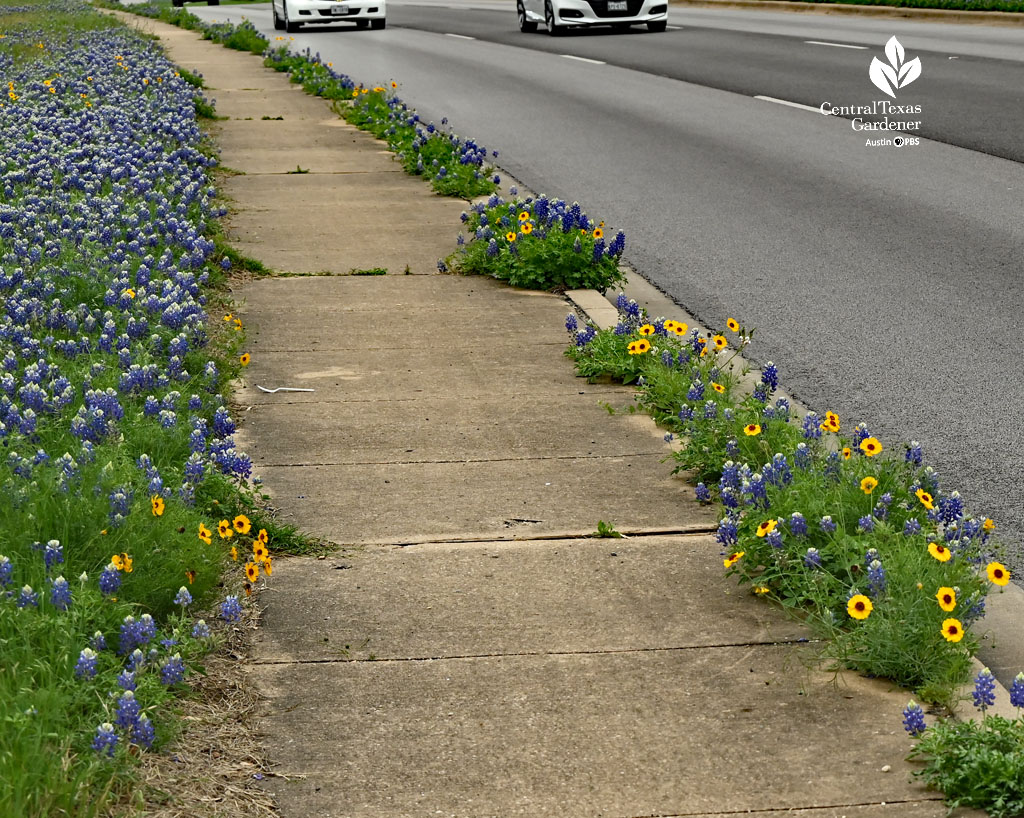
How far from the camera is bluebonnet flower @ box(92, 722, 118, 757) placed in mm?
3008

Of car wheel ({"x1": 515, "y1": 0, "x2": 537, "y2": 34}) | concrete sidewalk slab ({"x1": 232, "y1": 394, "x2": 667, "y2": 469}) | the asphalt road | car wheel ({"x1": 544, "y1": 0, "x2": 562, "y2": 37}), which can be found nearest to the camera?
concrete sidewalk slab ({"x1": 232, "y1": 394, "x2": 667, "y2": 469})

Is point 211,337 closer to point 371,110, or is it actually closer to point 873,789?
point 873,789

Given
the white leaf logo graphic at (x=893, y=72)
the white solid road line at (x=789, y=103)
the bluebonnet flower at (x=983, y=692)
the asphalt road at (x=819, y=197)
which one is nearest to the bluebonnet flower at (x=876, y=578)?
the bluebonnet flower at (x=983, y=692)

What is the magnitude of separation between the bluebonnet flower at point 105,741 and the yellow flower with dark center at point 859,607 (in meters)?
1.83

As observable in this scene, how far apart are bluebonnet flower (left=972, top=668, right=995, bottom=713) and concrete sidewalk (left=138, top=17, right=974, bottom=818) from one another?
8.5 inches

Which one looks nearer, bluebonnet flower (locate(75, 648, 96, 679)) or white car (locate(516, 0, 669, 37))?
bluebonnet flower (locate(75, 648, 96, 679))

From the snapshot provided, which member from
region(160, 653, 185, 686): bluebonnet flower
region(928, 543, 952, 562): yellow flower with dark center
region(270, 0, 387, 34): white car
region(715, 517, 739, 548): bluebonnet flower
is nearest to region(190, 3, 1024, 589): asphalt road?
region(928, 543, 952, 562): yellow flower with dark center

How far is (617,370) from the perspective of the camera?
6.50m

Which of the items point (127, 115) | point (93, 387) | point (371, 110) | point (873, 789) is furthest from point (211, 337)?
point (371, 110)

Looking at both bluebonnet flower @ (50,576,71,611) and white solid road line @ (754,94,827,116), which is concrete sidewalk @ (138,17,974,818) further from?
white solid road line @ (754,94,827,116)

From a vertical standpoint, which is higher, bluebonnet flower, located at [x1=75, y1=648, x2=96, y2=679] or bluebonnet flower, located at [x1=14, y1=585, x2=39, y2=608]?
bluebonnet flower, located at [x1=14, y1=585, x2=39, y2=608]

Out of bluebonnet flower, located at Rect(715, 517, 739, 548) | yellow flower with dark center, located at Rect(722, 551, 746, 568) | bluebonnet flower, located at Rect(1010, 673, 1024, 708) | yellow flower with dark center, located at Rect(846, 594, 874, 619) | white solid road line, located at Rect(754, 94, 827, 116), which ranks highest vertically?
white solid road line, located at Rect(754, 94, 827, 116)

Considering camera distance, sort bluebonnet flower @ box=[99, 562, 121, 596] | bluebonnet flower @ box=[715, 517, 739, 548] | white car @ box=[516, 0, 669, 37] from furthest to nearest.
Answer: white car @ box=[516, 0, 669, 37] < bluebonnet flower @ box=[715, 517, 739, 548] < bluebonnet flower @ box=[99, 562, 121, 596]

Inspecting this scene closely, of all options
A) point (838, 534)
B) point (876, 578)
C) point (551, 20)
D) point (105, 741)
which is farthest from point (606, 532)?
point (551, 20)
